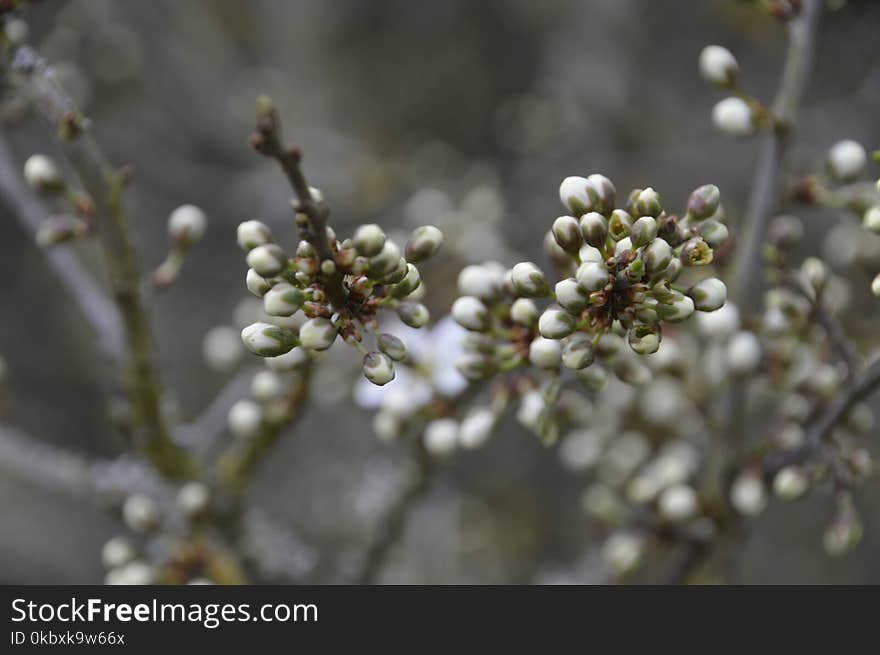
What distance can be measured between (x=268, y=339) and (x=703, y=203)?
0.45 metres

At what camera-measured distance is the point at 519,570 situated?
8.96ft

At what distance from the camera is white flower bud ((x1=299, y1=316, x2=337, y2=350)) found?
2.71ft

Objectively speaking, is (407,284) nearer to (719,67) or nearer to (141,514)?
(719,67)

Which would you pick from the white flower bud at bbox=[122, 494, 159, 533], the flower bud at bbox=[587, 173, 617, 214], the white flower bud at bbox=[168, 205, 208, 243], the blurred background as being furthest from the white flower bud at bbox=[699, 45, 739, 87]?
the blurred background

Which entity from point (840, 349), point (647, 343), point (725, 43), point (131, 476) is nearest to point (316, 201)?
point (647, 343)

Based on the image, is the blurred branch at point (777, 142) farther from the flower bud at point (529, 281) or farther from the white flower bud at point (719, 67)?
the flower bud at point (529, 281)

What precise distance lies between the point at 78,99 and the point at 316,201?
170 cm

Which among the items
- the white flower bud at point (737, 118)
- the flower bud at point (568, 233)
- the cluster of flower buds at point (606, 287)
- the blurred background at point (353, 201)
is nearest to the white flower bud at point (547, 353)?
the cluster of flower buds at point (606, 287)

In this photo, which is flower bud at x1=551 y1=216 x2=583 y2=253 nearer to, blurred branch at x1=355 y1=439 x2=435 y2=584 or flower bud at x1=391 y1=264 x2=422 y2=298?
flower bud at x1=391 y1=264 x2=422 y2=298

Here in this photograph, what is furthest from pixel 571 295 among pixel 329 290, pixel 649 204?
pixel 329 290

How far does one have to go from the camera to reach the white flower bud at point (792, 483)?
1.25 m

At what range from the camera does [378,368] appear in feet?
2.89

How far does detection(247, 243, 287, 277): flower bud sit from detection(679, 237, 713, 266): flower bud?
0.38 metres
